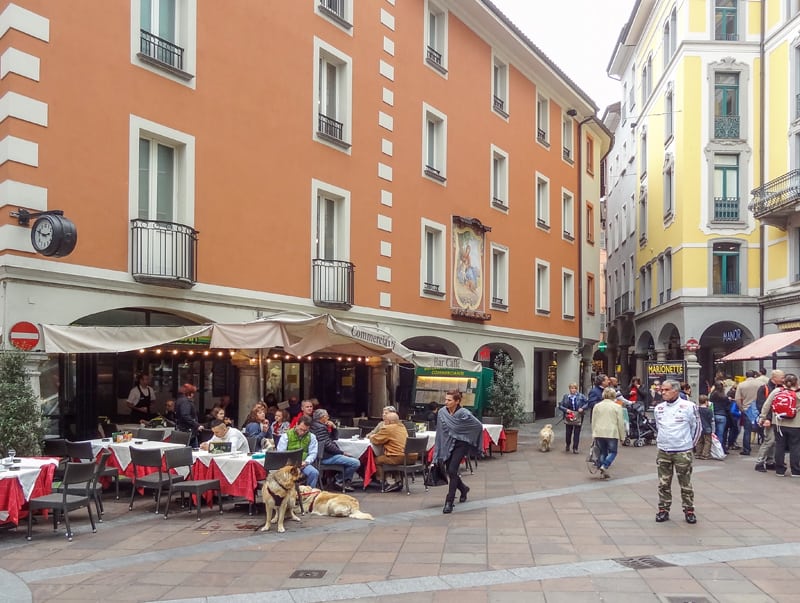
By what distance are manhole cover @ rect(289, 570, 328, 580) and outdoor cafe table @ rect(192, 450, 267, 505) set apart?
Answer: 9.37ft

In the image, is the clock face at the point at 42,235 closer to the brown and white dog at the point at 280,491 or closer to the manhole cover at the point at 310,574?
the brown and white dog at the point at 280,491

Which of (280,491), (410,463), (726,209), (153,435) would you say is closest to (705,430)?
(410,463)

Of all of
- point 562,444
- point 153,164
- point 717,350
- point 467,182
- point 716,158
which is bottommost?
point 562,444

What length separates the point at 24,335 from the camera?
11.2m

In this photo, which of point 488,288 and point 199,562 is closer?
point 199,562

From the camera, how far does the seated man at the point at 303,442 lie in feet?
35.6

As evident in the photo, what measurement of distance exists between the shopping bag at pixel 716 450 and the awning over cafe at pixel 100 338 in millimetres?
11599

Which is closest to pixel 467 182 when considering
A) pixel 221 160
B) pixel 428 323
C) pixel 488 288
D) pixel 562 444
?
pixel 488 288

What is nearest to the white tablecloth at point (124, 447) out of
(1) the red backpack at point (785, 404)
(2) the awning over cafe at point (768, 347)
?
(1) the red backpack at point (785, 404)

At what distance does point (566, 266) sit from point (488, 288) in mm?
7250

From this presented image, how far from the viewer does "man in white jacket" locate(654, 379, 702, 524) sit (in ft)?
31.8

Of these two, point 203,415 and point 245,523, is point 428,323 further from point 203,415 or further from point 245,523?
point 245,523

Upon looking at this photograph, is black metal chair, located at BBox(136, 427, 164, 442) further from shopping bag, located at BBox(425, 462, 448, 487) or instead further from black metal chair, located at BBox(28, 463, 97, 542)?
shopping bag, located at BBox(425, 462, 448, 487)

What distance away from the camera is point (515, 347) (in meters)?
26.3
